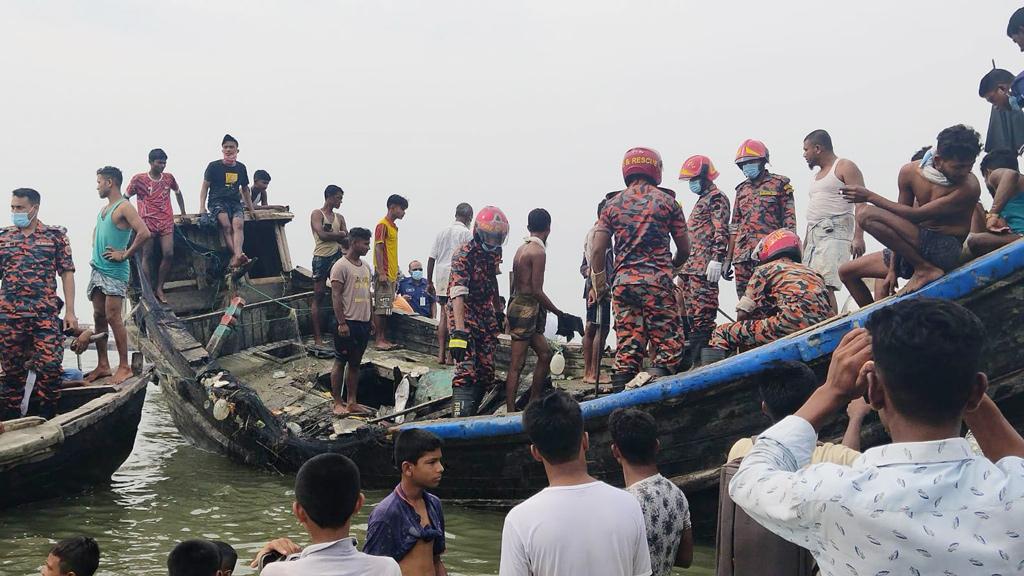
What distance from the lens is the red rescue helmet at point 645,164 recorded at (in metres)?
6.12

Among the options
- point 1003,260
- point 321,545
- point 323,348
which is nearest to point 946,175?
point 1003,260

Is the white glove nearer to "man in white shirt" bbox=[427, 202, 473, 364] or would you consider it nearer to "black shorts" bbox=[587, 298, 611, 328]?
"black shorts" bbox=[587, 298, 611, 328]

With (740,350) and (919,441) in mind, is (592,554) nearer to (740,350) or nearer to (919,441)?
(919,441)

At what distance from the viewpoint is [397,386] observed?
8.73 metres

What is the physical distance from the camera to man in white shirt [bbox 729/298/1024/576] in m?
1.53

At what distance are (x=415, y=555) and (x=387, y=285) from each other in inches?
278

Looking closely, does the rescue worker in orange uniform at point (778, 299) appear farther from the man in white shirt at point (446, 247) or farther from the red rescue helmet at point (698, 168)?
the man in white shirt at point (446, 247)

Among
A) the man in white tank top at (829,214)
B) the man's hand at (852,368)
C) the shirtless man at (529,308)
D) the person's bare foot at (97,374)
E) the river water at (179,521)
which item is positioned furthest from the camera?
the person's bare foot at (97,374)

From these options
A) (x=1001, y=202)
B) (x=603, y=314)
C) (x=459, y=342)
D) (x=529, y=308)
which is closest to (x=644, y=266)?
(x=603, y=314)

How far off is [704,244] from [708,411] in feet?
10.5

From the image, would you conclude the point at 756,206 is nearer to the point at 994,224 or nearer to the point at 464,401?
the point at 994,224

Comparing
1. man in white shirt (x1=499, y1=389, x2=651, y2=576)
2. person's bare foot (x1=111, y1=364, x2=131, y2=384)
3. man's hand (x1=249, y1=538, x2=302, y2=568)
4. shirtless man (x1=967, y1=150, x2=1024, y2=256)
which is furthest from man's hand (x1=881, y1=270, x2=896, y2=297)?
person's bare foot (x1=111, y1=364, x2=131, y2=384)

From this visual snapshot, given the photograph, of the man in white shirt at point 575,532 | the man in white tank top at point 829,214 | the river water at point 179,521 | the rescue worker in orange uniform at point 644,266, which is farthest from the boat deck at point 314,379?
the man in white shirt at point 575,532

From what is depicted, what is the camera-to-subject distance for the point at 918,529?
1.54 m
